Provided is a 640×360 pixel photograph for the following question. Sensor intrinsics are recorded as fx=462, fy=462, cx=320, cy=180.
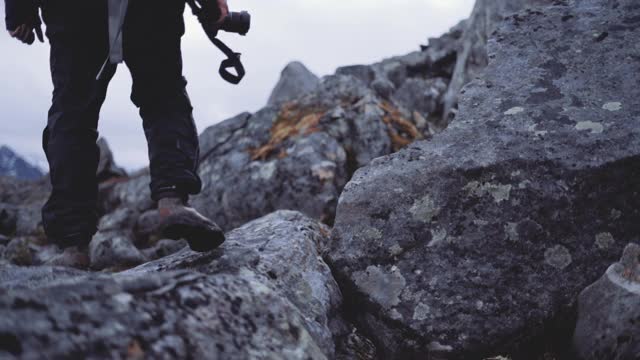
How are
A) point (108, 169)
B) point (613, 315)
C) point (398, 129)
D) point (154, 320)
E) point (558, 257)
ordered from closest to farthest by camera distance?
point (154, 320), point (613, 315), point (558, 257), point (398, 129), point (108, 169)

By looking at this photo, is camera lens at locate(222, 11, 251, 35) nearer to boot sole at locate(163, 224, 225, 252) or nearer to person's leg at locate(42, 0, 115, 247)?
person's leg at locate(42, 0, 115, 247)

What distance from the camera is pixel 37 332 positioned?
5.38ft

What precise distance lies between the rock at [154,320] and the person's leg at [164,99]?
1.01 meters

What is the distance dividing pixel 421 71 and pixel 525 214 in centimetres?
2294

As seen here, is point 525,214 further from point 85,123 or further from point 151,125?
point 85,123

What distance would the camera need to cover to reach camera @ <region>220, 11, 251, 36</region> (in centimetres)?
389

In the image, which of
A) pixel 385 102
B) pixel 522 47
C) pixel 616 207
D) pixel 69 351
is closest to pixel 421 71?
pixel 385 102

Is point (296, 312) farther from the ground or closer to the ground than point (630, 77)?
closer to the ground

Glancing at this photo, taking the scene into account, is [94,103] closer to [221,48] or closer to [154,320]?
[221,48]

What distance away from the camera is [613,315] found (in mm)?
2564

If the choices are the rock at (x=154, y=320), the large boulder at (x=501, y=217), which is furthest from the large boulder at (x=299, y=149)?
the rock at (x=154, y=320)

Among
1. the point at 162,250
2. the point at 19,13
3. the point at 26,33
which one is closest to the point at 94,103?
the point at 26,33

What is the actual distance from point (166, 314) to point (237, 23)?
270cm

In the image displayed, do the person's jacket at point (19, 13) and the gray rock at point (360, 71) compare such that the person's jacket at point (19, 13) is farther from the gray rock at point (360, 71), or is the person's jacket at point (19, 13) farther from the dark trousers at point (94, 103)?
the gray rock at point (360, 71)
